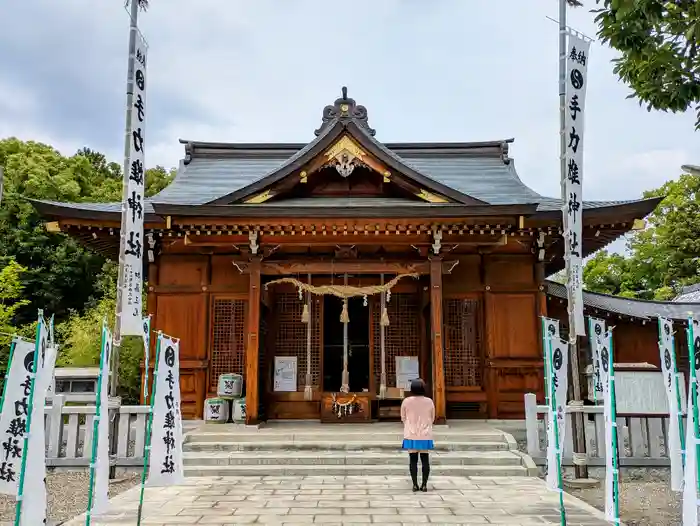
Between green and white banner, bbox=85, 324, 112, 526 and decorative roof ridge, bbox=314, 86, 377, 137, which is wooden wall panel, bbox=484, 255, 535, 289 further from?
green and white banner, bbox=85, 324, 112, 526

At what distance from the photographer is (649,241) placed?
29797mm

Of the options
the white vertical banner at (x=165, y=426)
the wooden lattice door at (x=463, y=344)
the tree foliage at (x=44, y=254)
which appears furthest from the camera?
the tree foliage at (x=44, y=254)

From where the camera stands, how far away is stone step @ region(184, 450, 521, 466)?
847 cm

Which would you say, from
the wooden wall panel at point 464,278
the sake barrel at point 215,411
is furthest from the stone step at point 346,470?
the wooden wall panel at point 464,278

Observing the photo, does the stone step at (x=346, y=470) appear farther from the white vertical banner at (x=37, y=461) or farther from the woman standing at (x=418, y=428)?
the white vertical banner at (x=37, y=461)

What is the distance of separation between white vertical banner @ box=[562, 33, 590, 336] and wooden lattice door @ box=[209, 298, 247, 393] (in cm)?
670

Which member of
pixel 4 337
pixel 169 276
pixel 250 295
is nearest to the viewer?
pixel 250 295

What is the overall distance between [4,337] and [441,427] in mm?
14217

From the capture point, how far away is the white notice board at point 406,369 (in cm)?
1188

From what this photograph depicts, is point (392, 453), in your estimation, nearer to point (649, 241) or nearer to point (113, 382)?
point (113, 382)

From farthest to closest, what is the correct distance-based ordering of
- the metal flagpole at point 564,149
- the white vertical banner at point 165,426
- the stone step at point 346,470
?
the stone step at point 346,470 → the metal flagpole at point 564,149 → the white vertical banner at point 165,426

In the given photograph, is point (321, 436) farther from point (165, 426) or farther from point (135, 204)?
point (135, 204)

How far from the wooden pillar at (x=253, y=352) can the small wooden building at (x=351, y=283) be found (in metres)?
0.03

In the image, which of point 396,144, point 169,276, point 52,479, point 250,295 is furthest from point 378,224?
point 396,144
